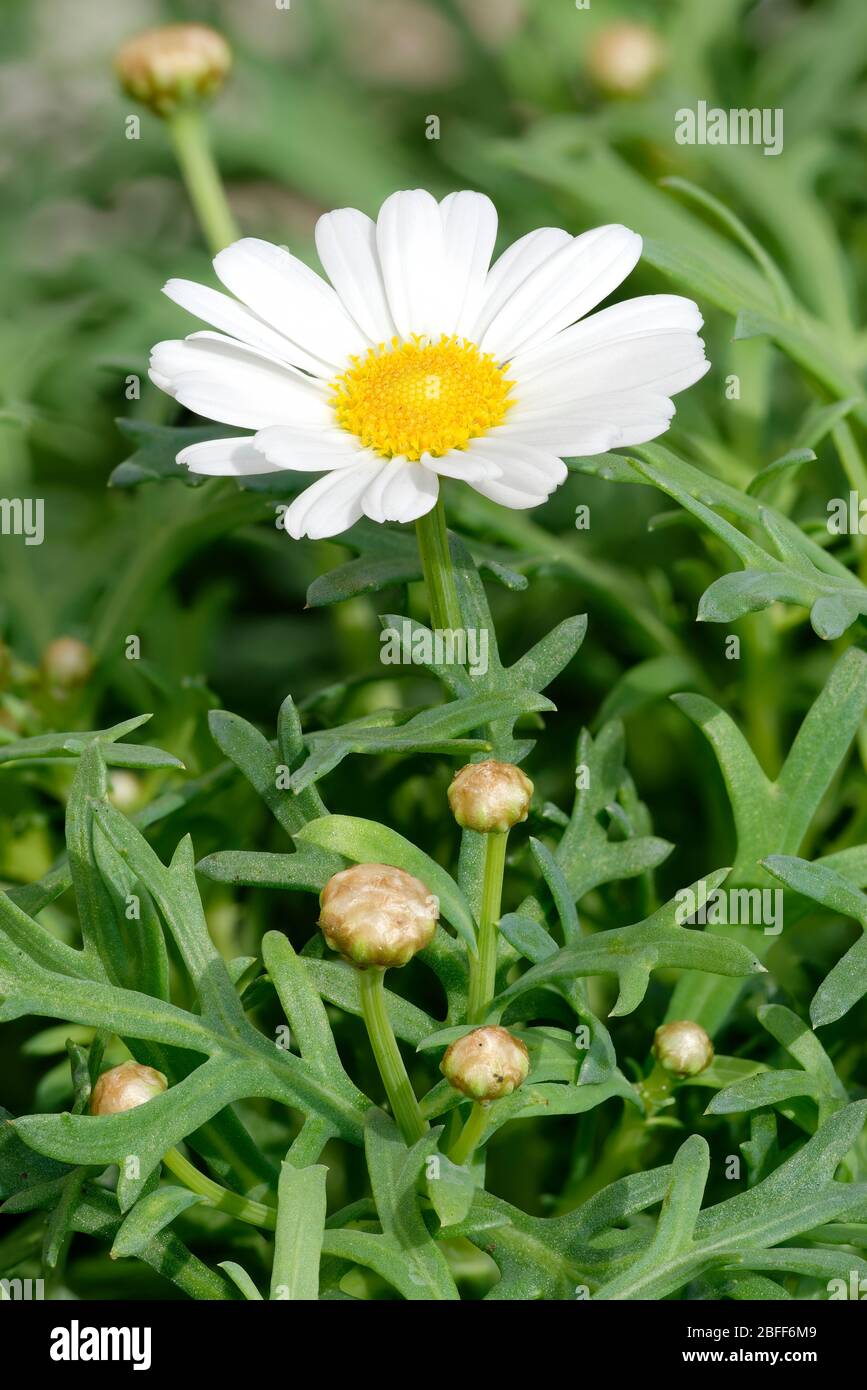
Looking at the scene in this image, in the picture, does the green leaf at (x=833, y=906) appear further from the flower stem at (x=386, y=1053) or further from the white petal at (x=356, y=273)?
the white petal at (x=356, y=273)

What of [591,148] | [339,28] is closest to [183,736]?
[591,148]

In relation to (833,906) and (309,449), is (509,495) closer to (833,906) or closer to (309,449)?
(309,449)

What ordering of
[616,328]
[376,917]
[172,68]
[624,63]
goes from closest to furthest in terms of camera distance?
[376,917] → [616,328] → [172,68] → [624,63]

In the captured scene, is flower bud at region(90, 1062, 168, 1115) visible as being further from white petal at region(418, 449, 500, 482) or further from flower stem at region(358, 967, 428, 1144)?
white petal at region(418, 449, 500, 482)

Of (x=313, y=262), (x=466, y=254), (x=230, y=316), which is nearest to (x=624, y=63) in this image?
(x=313, y=262)

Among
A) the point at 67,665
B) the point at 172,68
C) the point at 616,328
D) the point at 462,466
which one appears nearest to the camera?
the point at 462,466
